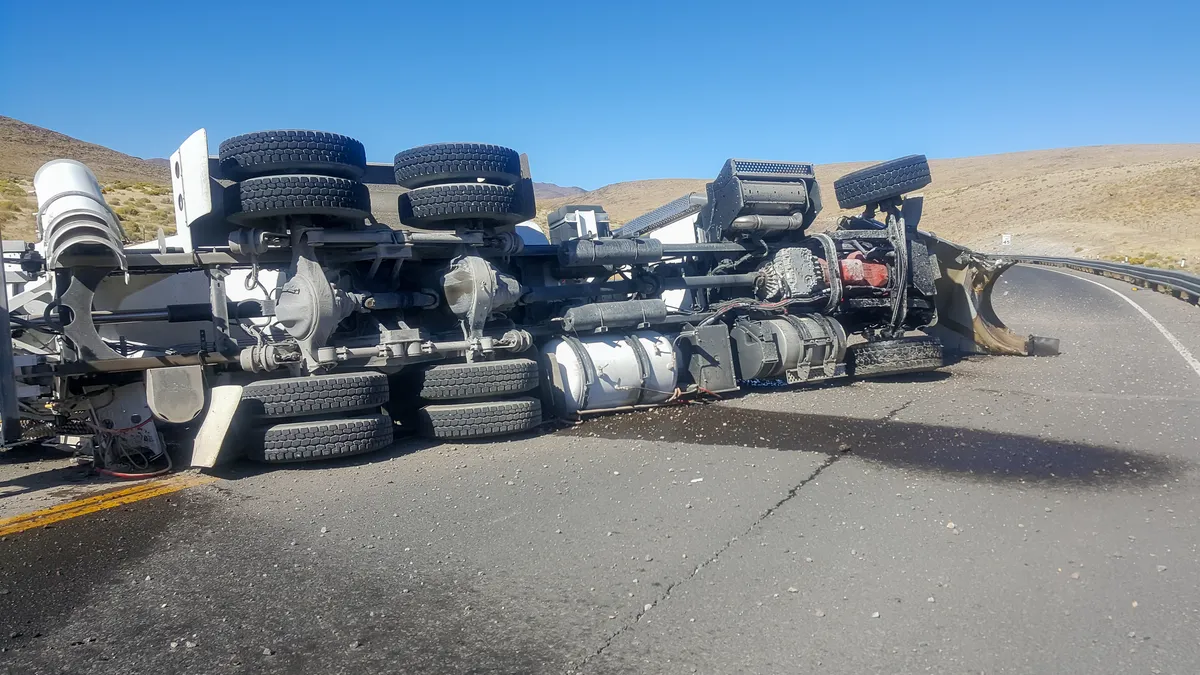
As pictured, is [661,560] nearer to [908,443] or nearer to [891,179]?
[908,443]

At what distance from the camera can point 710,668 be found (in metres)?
3.02

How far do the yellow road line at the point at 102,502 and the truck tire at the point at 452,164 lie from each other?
9.69 feet

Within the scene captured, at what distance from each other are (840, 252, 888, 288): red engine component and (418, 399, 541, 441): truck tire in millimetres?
4530

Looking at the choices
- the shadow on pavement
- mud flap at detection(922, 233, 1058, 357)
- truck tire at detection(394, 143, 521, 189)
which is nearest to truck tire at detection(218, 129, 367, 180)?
truck tire at detection(394, 143, 521, 189)

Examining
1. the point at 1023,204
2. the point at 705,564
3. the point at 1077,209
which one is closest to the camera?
the point at 705,564

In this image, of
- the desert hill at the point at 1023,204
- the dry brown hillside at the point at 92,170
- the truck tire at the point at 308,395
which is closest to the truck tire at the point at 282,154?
the truck tire at the point at 308,395

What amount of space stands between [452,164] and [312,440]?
8.47 ft

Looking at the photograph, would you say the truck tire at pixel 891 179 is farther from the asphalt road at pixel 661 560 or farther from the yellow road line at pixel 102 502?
the yellow road line at pixel 102 502

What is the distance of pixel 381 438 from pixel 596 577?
2855 mm

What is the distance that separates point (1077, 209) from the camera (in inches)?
2335

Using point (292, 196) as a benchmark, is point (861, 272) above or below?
below

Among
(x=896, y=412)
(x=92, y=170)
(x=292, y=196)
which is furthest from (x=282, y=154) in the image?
(x=92, y=170)

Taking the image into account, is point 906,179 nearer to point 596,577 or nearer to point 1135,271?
point 596,577

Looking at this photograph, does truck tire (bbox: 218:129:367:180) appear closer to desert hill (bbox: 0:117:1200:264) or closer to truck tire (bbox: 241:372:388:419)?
truck tire (bbox: 241:372:388:419)
